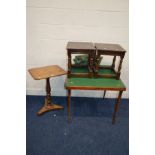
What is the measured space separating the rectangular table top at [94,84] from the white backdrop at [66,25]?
658 millimetres

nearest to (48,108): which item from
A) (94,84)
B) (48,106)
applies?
(48,106)

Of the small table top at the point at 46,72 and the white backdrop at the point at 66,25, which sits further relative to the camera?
the white backdrop at the point at 66,25

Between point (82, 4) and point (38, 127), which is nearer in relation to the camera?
point (38, 127)

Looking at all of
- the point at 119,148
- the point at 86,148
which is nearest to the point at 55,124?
the point at 86,148

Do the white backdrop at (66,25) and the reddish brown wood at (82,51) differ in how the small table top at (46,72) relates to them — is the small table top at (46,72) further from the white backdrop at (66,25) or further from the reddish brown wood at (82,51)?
the white backdrop at (66,25)

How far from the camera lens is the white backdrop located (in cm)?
268

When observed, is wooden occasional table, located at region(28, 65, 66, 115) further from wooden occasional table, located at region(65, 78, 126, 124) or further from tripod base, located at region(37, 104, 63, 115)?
wooden occasional table, located at region(65, 78, 126, 124)

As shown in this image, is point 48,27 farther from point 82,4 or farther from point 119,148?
point 119,148

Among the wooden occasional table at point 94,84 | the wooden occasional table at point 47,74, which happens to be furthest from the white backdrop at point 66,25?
the wooden occasional table at point 94,84

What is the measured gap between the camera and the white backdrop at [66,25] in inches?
105

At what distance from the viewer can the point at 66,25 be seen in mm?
2752
